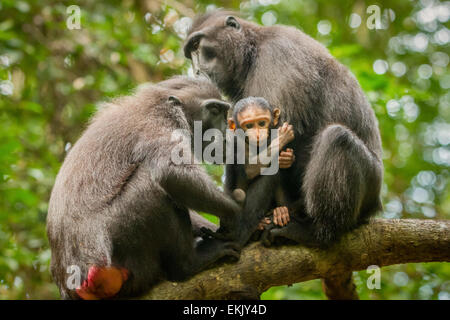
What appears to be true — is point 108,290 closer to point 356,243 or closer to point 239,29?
point 356,243

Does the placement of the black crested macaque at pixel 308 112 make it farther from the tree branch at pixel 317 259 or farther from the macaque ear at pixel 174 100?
the macaque ear at pixel 174 100

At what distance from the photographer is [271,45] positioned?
19.3ft

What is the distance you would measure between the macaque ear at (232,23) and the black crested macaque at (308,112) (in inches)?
0.6

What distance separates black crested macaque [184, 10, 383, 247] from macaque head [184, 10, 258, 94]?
0.04 feet

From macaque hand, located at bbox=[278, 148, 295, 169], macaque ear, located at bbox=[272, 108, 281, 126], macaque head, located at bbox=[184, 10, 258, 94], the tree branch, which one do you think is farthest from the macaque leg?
macaque head, located at bbox=[184, 10, 258, 94]

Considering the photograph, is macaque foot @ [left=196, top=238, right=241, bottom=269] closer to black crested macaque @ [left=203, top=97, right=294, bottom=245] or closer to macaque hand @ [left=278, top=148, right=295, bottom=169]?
black crested macaque @ [left=203, top=97, right=294, bottom=245]

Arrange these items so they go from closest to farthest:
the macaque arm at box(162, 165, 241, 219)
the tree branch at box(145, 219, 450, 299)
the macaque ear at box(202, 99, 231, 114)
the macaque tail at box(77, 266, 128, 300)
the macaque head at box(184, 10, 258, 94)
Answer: the macaque tail at box(77, 266, 128, 300)
the macaque arm at box(162, 165, 241, 219)
the tree branch at box(145, 219, 450, 299)
the macaque ear at box(202, 99, 231, 114)
the macaque head at box(184, 10, 258, 94)

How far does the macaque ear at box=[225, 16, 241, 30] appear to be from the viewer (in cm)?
643

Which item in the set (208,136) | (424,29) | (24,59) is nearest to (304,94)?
(208,136)

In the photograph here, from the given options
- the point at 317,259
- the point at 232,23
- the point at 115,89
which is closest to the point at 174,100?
the point at 232,23

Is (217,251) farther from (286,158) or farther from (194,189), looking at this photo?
(286,158)

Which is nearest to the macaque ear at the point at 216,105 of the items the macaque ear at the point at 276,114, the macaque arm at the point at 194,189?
the macaque ear at the point at 276,114

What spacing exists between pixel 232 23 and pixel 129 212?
3.21m

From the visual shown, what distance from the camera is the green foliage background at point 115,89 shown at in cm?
753
